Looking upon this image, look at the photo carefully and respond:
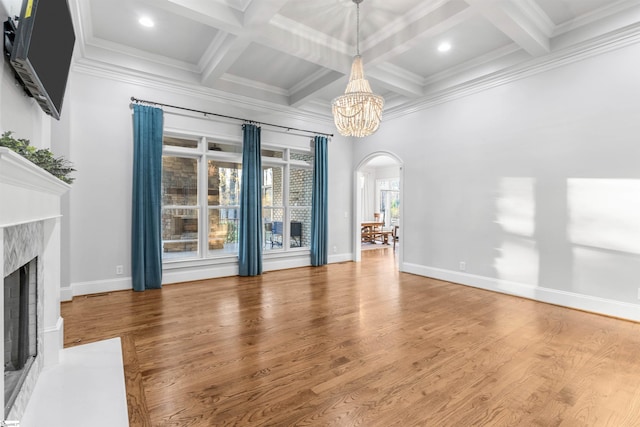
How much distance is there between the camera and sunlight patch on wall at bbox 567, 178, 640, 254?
3383 millimetres

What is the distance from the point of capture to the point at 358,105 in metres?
3.25

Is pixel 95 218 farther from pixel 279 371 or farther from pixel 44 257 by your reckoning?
pixel 279 371

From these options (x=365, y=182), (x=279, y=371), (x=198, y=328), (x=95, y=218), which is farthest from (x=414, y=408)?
(x=365, y=182)

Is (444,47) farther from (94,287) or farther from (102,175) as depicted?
(94,287)

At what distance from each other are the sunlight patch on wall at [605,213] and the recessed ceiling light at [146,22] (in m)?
5.46

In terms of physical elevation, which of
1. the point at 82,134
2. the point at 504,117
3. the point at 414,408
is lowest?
the point at 414,408

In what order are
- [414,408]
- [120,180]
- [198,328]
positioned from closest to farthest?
1. [414,408]
2. [198,328]
3. [120,180]

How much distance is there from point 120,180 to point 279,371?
12.1 ft

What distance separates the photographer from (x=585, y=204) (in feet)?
12.1

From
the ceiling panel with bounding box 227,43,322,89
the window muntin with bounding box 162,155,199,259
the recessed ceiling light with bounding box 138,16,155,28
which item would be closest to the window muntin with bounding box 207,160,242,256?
the window muntin with bounding box 162,155,199,259

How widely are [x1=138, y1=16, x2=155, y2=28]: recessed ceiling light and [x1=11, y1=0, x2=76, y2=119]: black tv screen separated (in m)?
1.45

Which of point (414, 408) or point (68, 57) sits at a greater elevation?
point (68, 57)

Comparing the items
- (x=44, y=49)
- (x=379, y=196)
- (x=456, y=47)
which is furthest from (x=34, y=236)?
(x=379, y=196)

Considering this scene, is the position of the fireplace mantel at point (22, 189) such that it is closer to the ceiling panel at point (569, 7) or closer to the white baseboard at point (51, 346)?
the white baseboard at point (51, 346)
